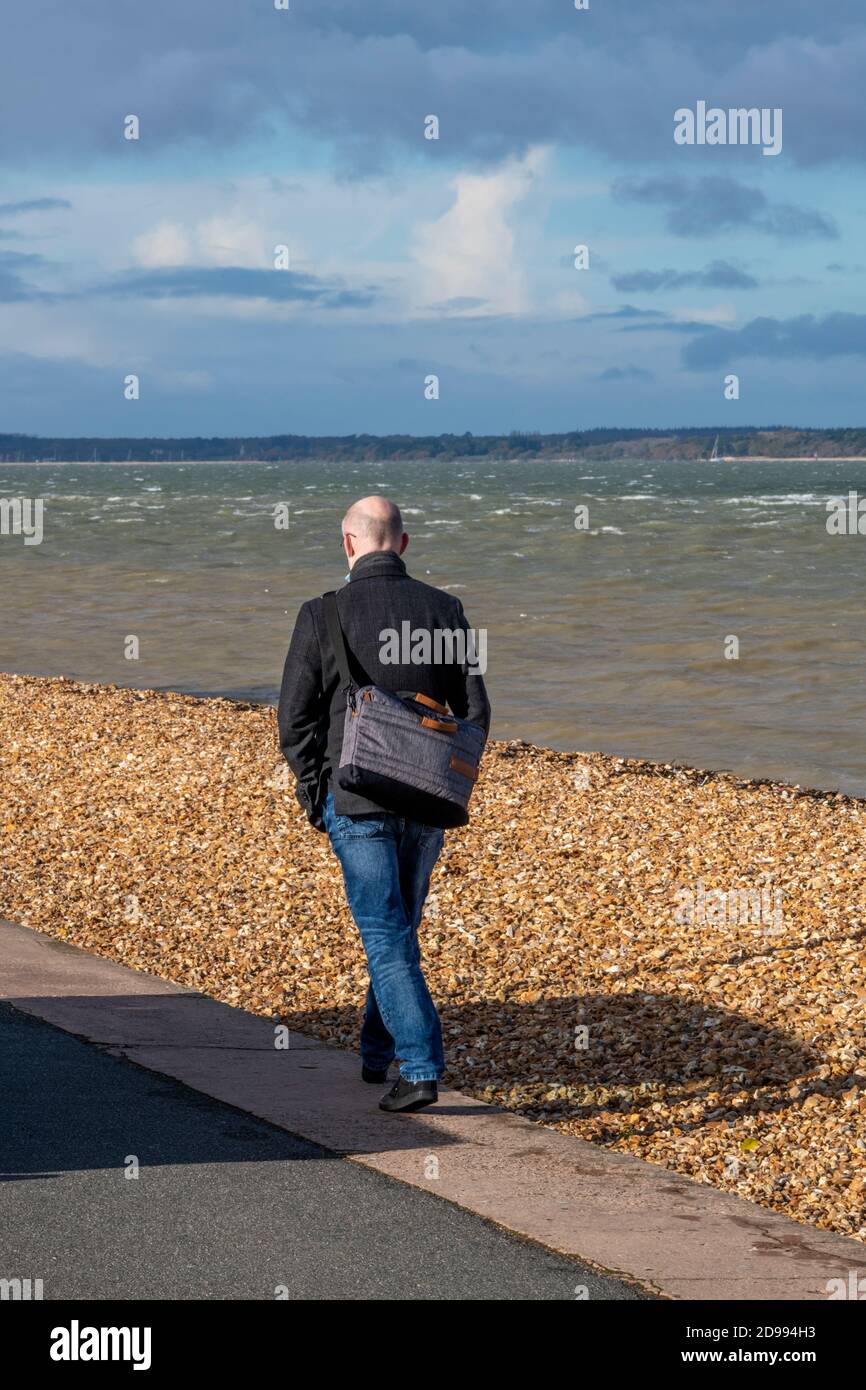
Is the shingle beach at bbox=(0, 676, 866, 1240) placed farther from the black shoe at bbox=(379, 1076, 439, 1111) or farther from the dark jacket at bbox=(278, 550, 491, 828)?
the dark jacket at bbox=(278, 550, 491, 828)

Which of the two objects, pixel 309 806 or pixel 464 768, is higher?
pixel 464 768

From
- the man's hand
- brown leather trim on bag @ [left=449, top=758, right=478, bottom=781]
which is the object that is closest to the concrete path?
the man's hand

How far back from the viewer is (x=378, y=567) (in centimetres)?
506

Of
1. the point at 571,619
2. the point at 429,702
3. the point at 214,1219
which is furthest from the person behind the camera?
the point at 571,619

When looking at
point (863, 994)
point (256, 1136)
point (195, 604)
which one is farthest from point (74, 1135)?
point (195, 604)

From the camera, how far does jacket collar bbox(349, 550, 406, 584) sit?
5047 mm

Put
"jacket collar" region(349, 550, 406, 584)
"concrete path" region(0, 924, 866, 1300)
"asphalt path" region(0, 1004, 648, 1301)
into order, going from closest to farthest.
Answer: "asphalt path" region(0, 1004, 648, 1301)
"concrete path" region(0, 924, 866, 1300)
"jacket collar" region(349, 550, 406, 584)

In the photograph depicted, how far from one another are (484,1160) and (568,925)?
9.85ft

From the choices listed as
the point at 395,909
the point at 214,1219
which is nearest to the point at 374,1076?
the point at 395,909

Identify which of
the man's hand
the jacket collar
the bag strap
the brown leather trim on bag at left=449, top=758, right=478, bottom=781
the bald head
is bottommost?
the man's hand

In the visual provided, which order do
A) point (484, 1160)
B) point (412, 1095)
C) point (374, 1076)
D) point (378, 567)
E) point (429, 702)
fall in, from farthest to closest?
point (374, 1076) → point (412, 1095) → point (378, 567) → point (429, 702) → point (484, 1160)

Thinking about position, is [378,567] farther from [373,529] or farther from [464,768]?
[464,768]

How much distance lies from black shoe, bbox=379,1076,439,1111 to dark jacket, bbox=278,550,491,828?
0.91m

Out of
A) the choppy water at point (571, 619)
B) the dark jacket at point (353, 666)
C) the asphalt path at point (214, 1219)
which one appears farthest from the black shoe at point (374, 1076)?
the choppy water at point (571, 619)
